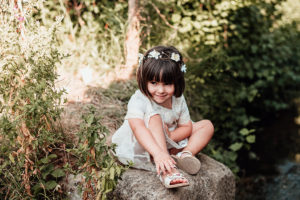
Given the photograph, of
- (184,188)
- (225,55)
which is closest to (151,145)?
(184,188)

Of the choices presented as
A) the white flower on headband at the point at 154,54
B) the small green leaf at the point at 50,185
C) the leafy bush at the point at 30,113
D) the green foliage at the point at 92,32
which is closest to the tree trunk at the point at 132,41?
the green foliage at the point at 92,32

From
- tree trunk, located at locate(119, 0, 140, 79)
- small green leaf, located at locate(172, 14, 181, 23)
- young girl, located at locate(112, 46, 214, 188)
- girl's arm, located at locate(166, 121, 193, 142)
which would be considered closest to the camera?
young girl, located at locate(112, 46, 214, 188)

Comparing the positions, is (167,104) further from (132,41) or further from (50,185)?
(132,41)

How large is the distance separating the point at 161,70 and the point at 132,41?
5.44ft

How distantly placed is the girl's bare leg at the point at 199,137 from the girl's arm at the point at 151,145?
13.2 inches

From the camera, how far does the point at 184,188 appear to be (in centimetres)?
205

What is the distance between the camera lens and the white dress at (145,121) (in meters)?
2.24

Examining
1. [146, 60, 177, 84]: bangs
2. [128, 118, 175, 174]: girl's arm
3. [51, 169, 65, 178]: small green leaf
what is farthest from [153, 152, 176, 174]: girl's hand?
[51, 169, 65, 178]: small green leaf

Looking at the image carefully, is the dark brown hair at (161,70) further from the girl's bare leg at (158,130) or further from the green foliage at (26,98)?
the green foliage at (26,98)

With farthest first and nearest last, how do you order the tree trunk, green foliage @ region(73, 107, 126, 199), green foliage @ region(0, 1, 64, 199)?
the tree trunk → green foliage @ region(0, 1, 64, 199) → green foliage @ region(73, 107, 126, 199)

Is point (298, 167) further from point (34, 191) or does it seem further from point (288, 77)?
point (34, 191)

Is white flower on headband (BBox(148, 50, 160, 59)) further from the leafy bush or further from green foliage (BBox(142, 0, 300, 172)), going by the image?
green foliage (BBox(142, 0, 300, 172))

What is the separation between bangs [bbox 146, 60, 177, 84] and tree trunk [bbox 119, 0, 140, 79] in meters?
1.50

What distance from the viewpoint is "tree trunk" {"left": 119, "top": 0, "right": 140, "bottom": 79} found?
3.72 metres
